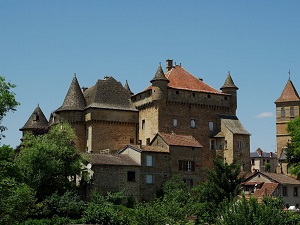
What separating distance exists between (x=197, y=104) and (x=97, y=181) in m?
19.5

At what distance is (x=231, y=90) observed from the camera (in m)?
71.3

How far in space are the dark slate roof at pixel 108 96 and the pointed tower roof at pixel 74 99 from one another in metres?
A: 0.87

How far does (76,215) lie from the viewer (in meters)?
50.0

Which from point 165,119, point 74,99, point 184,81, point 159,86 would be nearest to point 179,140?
point 165,119

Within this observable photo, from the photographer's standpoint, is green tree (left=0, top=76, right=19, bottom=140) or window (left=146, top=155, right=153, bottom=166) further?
window (left=146, top=155, right=153, bottom=166)

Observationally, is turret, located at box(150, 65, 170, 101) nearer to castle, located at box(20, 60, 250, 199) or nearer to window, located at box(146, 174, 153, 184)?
castle, located at box(20, 60, 250, 199)

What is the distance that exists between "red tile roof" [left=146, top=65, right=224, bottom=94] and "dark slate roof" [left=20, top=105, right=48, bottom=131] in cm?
1468

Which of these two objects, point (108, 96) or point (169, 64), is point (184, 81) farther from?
point (108, 96)

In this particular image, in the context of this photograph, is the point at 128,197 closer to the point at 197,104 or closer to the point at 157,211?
the point at 157,211

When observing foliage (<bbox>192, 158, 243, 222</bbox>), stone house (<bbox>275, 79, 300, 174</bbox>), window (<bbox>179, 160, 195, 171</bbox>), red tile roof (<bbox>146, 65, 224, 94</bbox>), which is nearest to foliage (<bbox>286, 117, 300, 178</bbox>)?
stone house (<bbox>275, 79, 300, 174</bbox>)

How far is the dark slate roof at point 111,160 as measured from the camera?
5450cm

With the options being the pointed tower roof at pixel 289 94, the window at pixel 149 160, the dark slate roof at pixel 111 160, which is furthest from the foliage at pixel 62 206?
the pointed tower roof at pixel 289 94

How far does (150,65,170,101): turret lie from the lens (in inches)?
2598

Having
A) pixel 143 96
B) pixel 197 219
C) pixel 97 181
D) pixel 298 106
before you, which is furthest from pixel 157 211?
pixel 298 106
